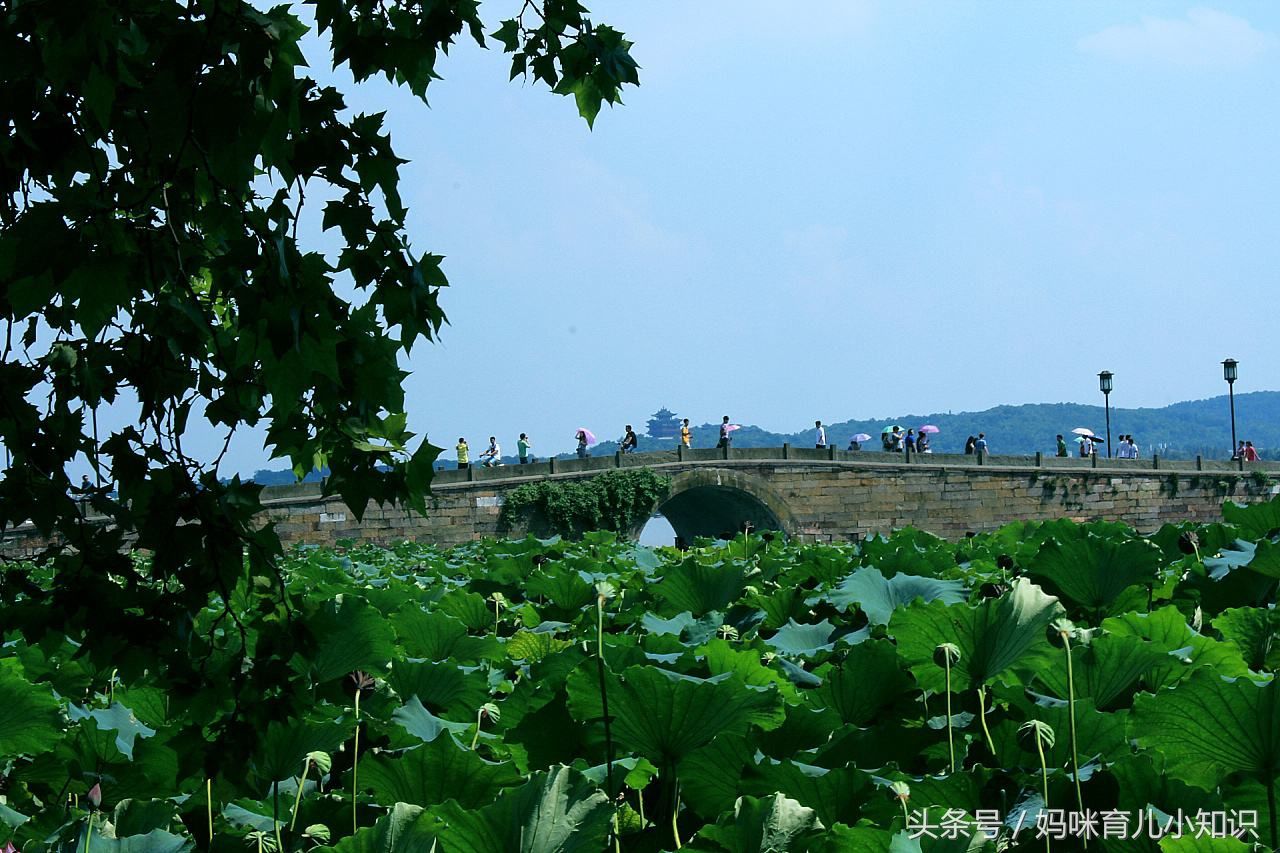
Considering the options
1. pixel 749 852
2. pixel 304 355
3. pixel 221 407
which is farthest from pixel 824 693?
pixel 221 407

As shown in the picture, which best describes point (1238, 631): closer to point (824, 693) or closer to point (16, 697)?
point (824, 693)

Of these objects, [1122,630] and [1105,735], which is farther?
[1122,630]

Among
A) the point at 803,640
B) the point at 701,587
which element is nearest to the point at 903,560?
the point at 701,587

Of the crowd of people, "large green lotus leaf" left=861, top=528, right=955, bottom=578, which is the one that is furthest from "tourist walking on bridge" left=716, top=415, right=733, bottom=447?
"large green lotus leaf" left=861, top=528, right=955, bottom=578

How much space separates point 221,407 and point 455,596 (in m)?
0.79

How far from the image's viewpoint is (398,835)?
1082 mm

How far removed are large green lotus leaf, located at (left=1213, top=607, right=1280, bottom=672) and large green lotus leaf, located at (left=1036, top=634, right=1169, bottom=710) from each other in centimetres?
32

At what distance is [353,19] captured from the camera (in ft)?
8.05

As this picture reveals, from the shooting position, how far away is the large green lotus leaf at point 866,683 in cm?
155

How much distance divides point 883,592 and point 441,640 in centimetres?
81

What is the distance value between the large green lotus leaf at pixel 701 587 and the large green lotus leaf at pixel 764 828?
5.16 feet

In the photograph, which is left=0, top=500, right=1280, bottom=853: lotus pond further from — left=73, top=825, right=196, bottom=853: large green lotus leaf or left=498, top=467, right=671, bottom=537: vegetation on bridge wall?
left=498, top=467, right=671, bottom=537: vegetation on bridge wall

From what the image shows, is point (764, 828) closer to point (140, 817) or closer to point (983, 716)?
point (983, 716)

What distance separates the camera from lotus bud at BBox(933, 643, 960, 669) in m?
1.42
